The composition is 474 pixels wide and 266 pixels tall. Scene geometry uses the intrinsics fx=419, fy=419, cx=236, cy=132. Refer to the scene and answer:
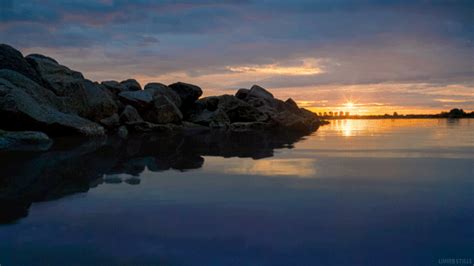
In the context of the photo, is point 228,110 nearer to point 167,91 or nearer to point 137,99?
point 167,91

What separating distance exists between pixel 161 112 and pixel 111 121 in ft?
14.6

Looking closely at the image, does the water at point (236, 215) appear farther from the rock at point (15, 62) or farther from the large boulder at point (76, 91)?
the large boulder at point (76, 91)

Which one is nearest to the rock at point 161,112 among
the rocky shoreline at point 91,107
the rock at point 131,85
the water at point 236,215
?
the rocky shoreline at point 91,107

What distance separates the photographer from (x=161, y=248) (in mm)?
2777

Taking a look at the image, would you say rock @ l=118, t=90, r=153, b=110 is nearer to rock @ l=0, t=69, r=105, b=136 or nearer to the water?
rock @ l=0, t=69, r=105, b=136

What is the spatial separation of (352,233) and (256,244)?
2.44 ft

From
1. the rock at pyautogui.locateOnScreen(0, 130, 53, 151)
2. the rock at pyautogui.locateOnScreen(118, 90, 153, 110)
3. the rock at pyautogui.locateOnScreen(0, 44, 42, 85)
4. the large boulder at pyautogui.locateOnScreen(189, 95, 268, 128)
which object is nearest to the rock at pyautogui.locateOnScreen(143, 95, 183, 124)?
the rock at pyautogui.locateOnScreen(118, 90, 153, 110)

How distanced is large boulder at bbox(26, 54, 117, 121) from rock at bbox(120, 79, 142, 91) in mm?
5536

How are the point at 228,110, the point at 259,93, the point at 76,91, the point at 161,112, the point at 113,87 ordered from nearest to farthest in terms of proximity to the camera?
the point at 76,91 → the point at 161,112 → the point at 113,87 → the point at 228,110 → the point at 259,93

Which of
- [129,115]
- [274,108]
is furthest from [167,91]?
[274,108]

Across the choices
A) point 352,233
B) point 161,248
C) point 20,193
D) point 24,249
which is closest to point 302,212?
point 352,233

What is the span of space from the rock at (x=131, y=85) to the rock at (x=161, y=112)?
3465mm

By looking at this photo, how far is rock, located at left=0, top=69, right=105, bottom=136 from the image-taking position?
40.7 feet

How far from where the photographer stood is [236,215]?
3.60m
